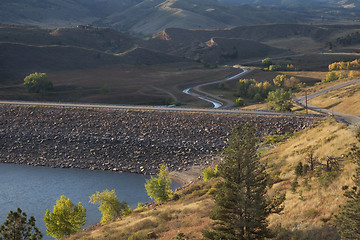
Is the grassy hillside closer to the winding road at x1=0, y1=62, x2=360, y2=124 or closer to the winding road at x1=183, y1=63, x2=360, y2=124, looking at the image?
the winding road at x1=183, y1=63, x2=360, y2=124

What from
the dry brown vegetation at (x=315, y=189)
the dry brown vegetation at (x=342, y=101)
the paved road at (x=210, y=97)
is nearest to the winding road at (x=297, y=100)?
the paved road at (x=210, y=97)

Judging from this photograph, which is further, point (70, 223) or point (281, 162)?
point (281, 162)

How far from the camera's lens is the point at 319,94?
309ft

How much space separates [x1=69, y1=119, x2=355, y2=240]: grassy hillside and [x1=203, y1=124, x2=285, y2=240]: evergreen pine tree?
6.65ft

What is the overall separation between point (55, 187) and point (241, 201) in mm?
44256

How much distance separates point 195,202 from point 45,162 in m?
39.9

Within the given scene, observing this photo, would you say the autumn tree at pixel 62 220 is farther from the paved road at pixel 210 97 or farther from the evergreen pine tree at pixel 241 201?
the paved road at pixel 210 97

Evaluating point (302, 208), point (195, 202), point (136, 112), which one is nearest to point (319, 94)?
point (136, 112)

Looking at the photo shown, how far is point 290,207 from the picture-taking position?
27312 mm

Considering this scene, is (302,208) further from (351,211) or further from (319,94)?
(319,94)

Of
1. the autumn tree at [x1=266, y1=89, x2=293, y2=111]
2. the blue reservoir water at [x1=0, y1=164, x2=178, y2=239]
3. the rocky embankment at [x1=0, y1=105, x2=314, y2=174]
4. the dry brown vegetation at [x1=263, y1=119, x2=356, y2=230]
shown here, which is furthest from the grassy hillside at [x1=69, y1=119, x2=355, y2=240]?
the autumn tree at [x1=266, y1=89, x2=293, y2=111]

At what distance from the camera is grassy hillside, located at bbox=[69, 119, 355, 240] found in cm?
2391

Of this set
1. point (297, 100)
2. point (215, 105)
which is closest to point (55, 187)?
point (297, 100)

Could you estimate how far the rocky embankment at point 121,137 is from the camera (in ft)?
217
